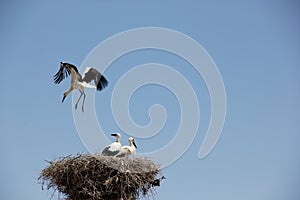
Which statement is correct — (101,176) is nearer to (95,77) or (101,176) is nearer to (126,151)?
(126,151)

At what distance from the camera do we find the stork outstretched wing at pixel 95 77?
11828mm

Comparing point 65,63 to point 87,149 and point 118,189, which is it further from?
point 118,189

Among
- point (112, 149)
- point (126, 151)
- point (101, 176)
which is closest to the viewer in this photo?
point (101, 176)

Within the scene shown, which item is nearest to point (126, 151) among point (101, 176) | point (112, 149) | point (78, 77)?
point (112, 149)

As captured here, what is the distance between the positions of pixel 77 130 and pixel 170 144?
200 centimetres

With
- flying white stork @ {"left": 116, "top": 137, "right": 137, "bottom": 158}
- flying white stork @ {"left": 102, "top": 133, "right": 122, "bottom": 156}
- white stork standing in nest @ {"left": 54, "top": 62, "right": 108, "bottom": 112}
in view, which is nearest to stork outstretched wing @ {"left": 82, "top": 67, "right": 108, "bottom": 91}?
white stork standing in nest @ {"left": 54, "top": 62, "right": 108, "bottom": 112}

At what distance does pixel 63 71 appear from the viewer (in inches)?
471

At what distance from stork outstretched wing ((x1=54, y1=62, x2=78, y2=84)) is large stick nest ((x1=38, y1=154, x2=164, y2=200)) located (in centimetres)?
197

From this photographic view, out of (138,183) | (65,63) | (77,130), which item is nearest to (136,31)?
(65,63)

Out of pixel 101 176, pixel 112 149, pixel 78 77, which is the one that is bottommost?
pixel 101 176

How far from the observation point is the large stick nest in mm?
10781

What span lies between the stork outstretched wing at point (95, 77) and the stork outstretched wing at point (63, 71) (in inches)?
10.0

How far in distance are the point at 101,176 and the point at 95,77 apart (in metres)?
2.38

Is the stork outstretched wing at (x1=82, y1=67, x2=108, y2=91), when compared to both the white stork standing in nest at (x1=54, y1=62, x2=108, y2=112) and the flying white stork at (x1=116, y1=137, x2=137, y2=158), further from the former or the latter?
the flying white stork at (x1=116, y1=137, x2=137, y2=158)
